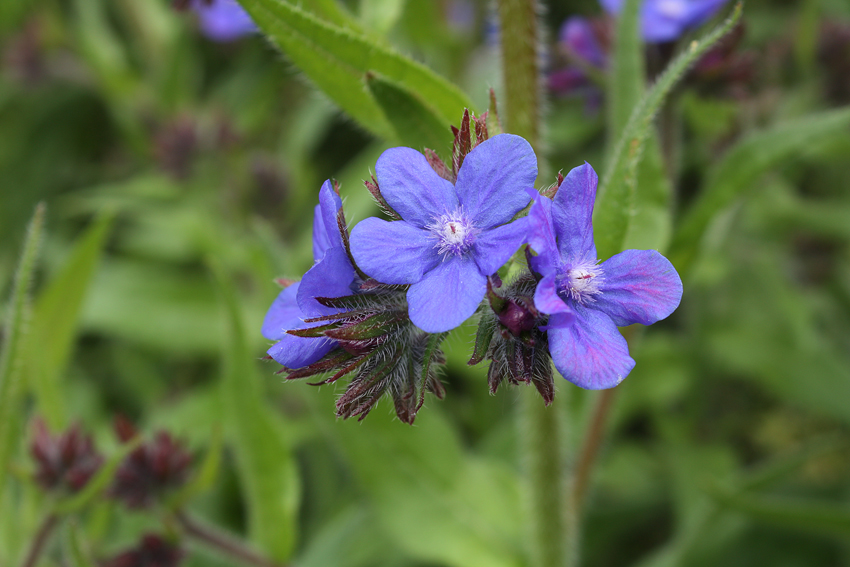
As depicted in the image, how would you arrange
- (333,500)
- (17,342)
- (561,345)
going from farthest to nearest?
(333,500), (17,342), (561,345)

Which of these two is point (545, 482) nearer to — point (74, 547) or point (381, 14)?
point (74, 547)

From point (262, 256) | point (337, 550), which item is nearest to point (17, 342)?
point (262, 256)

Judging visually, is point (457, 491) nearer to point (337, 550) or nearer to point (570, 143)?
point (337, 550)

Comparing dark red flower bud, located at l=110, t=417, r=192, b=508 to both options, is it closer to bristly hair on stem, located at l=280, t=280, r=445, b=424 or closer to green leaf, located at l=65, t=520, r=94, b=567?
green leaf, located at l=65, t=520, r=94, b=567

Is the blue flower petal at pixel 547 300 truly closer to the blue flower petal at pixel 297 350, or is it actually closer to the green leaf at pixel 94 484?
the blue flower petal at pixel 297 350

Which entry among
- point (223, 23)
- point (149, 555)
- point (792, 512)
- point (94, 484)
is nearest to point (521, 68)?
point (94, 484)
